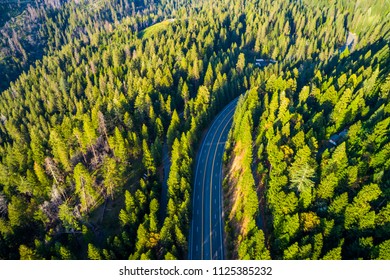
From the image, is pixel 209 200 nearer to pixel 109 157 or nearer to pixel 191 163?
pixel 191 163

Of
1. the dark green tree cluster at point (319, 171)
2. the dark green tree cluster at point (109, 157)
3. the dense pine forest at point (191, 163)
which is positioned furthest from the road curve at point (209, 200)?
the dark green tree cluster at point (109, 157)

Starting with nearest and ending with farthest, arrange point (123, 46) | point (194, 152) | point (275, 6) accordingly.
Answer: point (194, 152)
point (123, 46)
point (275, 6)

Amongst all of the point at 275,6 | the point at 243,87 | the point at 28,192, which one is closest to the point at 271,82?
the point at 243,87

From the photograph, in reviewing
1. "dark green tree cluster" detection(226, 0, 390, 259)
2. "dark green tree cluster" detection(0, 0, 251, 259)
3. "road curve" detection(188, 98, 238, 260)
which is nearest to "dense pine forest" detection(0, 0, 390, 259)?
"dark green tree cluster" detection(226, 0, 390, 259)

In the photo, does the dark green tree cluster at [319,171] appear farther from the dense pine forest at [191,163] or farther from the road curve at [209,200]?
the road curve at [209,200]

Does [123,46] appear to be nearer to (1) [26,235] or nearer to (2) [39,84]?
(2) [39,84]

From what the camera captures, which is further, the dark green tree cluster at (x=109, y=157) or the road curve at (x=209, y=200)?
the road curve at (x=209, y=200)

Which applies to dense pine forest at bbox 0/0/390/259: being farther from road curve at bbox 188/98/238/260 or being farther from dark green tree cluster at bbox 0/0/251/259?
road curve at bbox 188/98/238/260

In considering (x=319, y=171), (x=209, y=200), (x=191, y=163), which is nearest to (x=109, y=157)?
(x=191, y=163)

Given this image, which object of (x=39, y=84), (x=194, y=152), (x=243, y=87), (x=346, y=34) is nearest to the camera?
(x=194, y=152)
